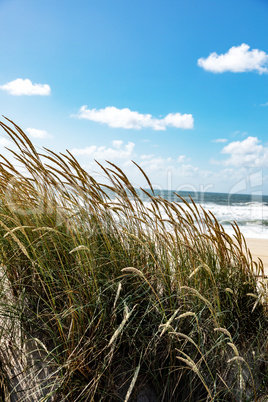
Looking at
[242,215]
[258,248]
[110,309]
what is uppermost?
[110,309]

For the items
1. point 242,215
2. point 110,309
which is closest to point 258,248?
point 110,309

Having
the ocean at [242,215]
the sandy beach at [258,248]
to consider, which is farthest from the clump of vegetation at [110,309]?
the sandy beach at [258,248]

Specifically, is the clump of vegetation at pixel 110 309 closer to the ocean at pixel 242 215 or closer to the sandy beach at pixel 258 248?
the ocean at pixel 242 215

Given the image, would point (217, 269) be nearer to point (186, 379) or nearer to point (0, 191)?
point (186, 379)

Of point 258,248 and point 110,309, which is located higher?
point 110,309

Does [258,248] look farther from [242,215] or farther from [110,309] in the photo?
[242,215]

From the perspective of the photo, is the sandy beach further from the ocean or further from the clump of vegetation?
the clump of vegetation

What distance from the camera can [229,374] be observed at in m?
1.32

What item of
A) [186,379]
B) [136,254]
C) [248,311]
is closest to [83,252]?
[136,254]

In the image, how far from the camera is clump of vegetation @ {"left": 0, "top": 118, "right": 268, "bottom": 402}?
3.93 ft

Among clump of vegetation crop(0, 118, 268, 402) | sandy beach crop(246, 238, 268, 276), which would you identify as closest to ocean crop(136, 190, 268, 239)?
clump of vegetation crop(0, 118, 268, 402)

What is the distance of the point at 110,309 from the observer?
137 centimetres

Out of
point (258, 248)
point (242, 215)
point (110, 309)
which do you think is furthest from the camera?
point (242, 215)

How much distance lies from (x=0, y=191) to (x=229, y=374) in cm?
156
